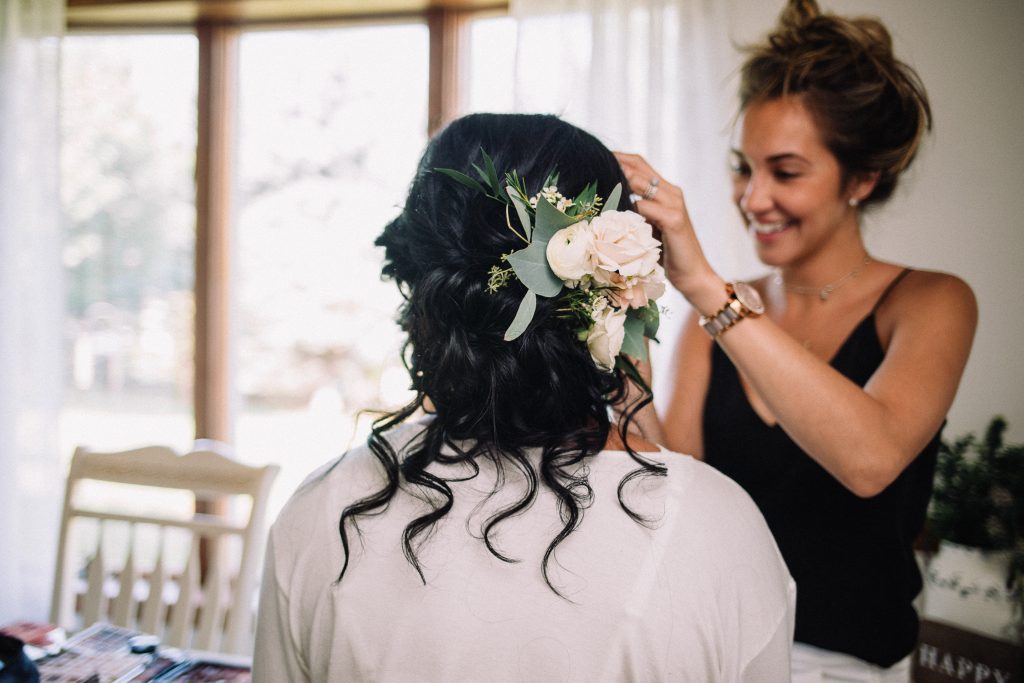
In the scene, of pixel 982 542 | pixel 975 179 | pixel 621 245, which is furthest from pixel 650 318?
pixel 975 179

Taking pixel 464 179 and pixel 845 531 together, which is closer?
pixel 464 179

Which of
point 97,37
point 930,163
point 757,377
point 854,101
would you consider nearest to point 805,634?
point 757,377

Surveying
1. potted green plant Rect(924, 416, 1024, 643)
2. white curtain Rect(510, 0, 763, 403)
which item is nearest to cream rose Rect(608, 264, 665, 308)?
potted green plant Rect(924, 416, 1024, 643)

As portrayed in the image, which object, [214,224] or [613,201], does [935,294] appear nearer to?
[613,201]

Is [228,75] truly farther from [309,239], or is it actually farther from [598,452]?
[598,452]

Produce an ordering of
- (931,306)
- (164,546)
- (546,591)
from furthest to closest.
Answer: (164,546) → (931,306) → (546,591)

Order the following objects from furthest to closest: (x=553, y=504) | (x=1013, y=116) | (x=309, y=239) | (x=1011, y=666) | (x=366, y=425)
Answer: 1. (x=366, y=425)
2. (x=309, y=239)
3. (x=1013, y=116)
4. (x=1011, y=666)
5. (x=553, y=504)

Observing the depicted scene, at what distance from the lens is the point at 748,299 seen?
1060 millimetres

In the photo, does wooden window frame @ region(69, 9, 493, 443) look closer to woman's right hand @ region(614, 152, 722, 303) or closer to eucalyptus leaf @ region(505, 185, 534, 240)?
woman's right hand @ region(614, 152, 722, 303)

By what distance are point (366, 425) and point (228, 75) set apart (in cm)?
167

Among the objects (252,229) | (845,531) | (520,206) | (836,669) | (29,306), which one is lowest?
(836,669)

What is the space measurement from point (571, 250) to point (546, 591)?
13.6 inches

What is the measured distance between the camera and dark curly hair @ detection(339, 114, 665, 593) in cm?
75

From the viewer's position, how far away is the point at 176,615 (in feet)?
4.98
